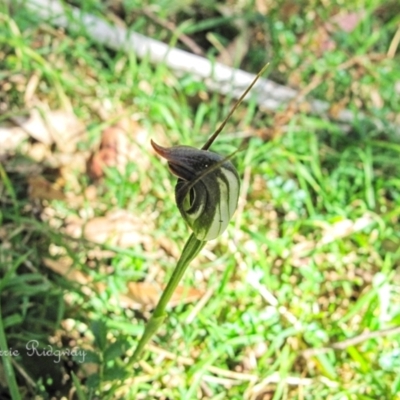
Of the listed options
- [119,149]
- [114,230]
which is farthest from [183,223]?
[119,149]

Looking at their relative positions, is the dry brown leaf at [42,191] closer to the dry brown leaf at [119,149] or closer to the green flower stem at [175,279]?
the dry brown leaf at [119,149]

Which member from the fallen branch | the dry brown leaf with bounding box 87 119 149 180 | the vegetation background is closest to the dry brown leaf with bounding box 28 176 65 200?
the vegetation background

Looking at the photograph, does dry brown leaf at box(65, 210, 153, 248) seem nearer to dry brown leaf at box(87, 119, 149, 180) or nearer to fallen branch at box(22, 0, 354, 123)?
dry brown leaf at box(87, 119, 149, 180)

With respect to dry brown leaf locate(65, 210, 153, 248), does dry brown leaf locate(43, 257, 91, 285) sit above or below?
below

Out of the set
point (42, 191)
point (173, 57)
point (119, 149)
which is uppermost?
point (173, 57)

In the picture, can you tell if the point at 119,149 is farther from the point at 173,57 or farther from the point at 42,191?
the point at 173,57

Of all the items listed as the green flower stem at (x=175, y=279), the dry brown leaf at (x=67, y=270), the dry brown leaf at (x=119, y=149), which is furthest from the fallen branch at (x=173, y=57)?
the green flower stem at (x=175, y=279)

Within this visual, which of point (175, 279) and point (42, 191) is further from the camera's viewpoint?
point (42, 191)

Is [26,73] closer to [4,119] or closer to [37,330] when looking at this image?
[4,119]
